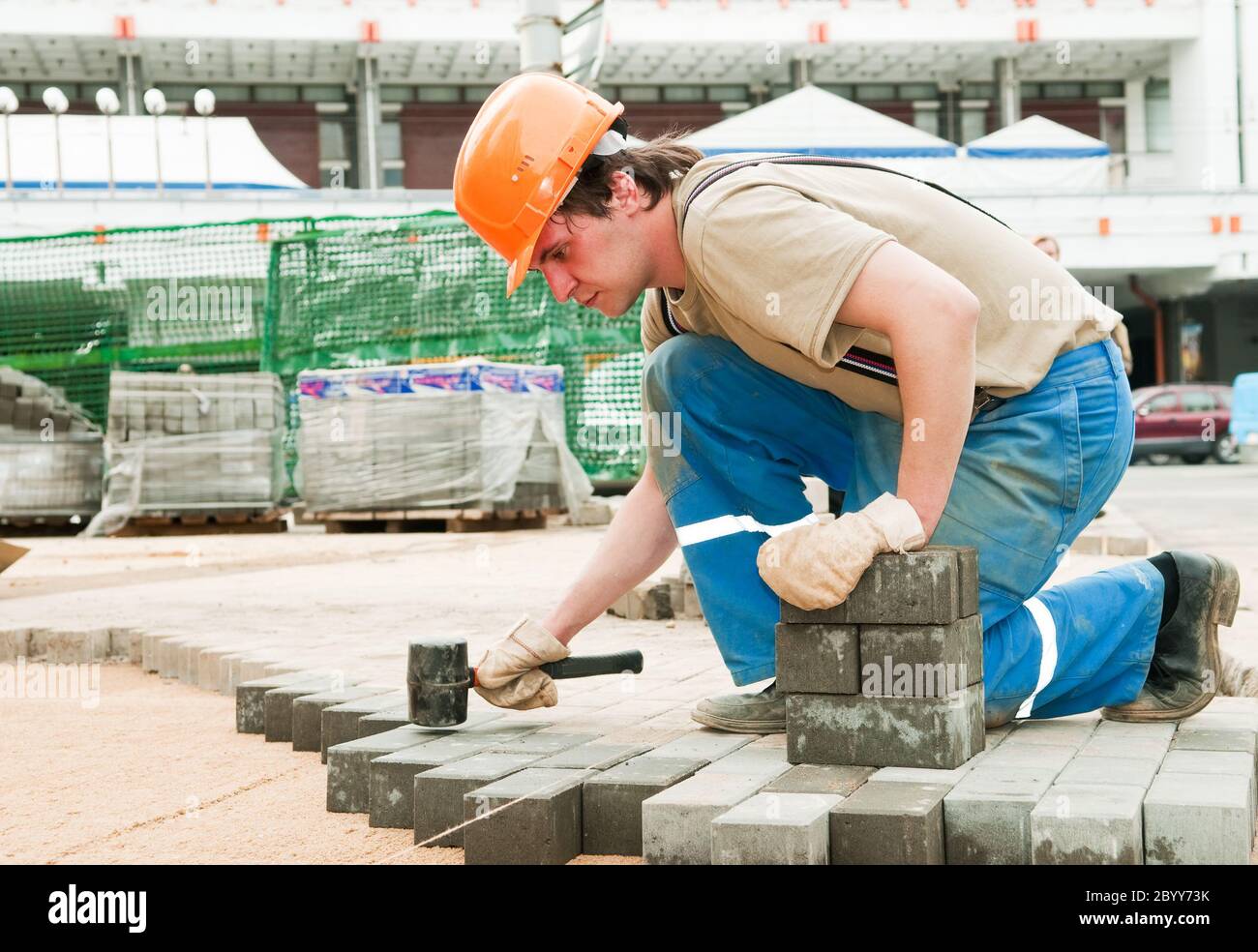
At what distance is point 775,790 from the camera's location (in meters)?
2.32

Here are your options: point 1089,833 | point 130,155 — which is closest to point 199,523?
point 1089,833

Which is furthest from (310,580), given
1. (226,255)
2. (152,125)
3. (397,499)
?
(152,125)

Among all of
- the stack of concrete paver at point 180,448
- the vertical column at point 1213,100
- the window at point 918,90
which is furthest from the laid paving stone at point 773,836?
the window at point 918,90

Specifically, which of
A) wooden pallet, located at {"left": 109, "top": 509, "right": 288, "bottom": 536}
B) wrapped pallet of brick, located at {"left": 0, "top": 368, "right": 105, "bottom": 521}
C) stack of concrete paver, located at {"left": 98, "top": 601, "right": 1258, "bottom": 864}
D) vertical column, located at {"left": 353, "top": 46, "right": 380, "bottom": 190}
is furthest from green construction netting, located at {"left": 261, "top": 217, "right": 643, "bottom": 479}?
vertical column, located at {"left": 353, "top": 46, "right": 380, "bottom": 190}

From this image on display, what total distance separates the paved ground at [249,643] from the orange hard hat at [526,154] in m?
1.19

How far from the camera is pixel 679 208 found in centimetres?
260

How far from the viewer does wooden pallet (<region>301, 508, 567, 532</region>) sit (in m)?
10.9

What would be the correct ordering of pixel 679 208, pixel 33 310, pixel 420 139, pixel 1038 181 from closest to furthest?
pixel 679 208
pixel 33 310
pixel 1038 181
pixel 420 139

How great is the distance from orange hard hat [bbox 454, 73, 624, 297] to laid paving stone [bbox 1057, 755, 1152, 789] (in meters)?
1.39

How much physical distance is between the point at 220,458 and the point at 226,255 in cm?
330

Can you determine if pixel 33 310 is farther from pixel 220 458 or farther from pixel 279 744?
pixel 279 744

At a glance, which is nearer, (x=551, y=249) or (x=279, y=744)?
(x=551, y=249)

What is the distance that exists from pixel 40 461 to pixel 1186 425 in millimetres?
18966

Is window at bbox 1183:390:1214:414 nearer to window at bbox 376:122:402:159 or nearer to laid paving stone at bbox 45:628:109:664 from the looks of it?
window at bbox 376:122:402:159
